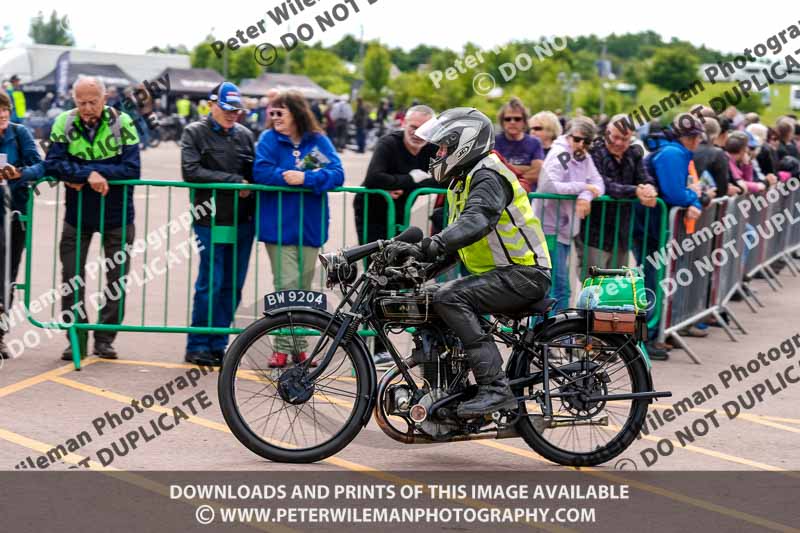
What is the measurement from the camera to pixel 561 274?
9.55 meters

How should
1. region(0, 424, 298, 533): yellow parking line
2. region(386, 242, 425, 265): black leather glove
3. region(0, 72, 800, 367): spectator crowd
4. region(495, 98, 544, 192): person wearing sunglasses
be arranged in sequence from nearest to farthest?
1. region(0, 424, 298, 533): yellow parking line
2. region(386, 242, 425, 265): black leather glove
3. region(0, 72, 800, 367): spectator crowd
4. region(495, 98, 544, 192): person wearing sunglasses

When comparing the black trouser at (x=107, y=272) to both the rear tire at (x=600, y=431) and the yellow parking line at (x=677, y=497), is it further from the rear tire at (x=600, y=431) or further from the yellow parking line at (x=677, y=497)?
the rear tire at (x=600, y=431)

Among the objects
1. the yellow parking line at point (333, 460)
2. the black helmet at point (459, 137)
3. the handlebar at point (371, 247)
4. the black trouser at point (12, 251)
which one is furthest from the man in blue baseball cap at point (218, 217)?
the black helmet at point (459, 137)

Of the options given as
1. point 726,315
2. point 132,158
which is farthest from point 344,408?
point 726,315

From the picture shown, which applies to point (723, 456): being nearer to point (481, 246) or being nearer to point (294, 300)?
point (481, 246)

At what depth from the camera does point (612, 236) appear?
31.8ft

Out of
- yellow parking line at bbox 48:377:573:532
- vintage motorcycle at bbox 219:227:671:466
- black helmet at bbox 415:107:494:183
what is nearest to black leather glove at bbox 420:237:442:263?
vintage motorcycle at bbox 219:227:671:466

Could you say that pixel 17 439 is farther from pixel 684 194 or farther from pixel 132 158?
pixel 684 194

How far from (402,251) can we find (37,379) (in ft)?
10.4

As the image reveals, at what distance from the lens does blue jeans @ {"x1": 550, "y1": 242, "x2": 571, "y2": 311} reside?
31.2 feet

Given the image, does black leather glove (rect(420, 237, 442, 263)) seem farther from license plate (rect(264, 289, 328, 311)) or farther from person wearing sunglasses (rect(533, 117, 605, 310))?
person wearing sunglasses (rect(533, 117, 605, 310))

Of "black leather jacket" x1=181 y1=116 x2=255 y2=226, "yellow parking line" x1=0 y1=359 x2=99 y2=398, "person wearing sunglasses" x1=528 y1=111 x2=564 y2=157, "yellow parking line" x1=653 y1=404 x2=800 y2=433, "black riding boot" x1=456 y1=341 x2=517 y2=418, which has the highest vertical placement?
"person wearing sunglasses" x1=528 y1=111 x2=564 y2=157

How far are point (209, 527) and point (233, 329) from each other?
11.5 feet

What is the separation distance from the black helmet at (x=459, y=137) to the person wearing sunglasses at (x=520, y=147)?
387 centimetres
